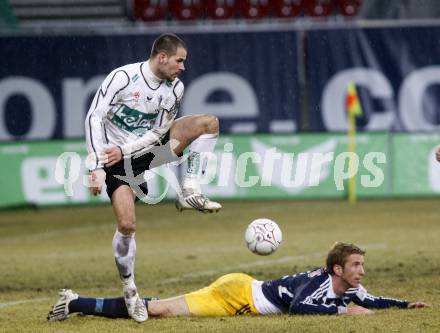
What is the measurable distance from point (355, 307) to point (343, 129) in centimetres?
1398

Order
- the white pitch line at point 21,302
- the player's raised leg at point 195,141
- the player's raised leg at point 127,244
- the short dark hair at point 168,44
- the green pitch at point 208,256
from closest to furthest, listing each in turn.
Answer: the green pitch at point 208,256, the player's raised leg at point 127,244, the short dark hair at point 168,44, the player's raised leg at point 195,141, the white pitch line at point 21,302

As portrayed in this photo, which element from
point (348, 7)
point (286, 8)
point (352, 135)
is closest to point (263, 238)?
point (352, 135)

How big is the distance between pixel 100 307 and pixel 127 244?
23.2 inches

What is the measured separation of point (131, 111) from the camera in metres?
8.94

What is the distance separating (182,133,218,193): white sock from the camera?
30.5 ft

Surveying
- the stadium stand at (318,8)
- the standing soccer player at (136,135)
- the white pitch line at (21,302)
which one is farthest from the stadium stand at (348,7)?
the standing soccer player at (136,135)

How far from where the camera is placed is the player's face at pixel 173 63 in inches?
346

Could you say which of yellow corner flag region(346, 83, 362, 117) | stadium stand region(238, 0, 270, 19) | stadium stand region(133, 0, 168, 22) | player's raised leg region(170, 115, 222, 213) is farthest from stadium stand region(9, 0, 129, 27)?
player's raised leg region(170, 115, 222, 213)

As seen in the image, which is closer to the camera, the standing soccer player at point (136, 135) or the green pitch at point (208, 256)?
the green pitch at point (208, 256)

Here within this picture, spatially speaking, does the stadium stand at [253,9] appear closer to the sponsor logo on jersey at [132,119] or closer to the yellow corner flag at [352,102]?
the yellow corner flag at [352,102]

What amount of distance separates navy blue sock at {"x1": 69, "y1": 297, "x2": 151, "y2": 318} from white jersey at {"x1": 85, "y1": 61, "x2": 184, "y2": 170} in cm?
118

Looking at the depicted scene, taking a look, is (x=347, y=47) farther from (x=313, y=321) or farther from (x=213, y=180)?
(x=313, y=321)

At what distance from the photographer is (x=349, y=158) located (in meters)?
21.1

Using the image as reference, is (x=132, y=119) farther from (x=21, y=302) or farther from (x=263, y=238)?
(x=21, y=302)
